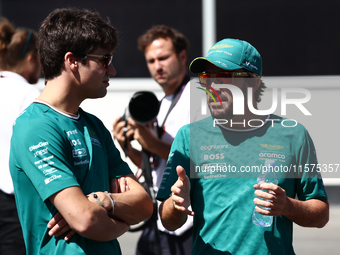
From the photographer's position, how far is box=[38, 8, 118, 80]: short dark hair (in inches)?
80.3

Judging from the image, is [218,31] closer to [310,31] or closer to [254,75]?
[310,31]

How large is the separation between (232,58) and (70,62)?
Result: 2.69 ft

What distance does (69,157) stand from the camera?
6.39ft

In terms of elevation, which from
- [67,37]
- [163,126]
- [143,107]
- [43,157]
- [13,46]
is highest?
[67,37]

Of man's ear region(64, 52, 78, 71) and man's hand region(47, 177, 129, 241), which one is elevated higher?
man's ear region(64, 52, 78, 71)

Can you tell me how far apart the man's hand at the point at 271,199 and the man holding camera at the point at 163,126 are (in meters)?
1.35

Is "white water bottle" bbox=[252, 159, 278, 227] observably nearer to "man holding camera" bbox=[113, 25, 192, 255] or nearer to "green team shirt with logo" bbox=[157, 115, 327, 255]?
"green team shirt with logo" bbox=[157, 115, 327, 255]

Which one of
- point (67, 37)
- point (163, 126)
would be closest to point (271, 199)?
point (67, 37)

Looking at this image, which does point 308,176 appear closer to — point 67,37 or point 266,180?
point 266,180

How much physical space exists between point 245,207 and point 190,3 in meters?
5.64

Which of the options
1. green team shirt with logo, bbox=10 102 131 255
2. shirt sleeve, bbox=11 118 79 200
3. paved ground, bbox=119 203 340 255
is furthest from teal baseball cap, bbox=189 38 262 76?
paved ground, bbox=119 203 340 255

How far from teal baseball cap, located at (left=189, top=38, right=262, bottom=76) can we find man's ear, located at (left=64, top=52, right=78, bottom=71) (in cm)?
63

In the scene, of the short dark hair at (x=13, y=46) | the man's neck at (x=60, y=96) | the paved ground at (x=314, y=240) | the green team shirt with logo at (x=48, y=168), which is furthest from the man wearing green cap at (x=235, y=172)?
the paved ground at (x=314, y=240)

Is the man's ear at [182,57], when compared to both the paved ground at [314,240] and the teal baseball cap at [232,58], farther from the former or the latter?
the paved ground at [314,240]
